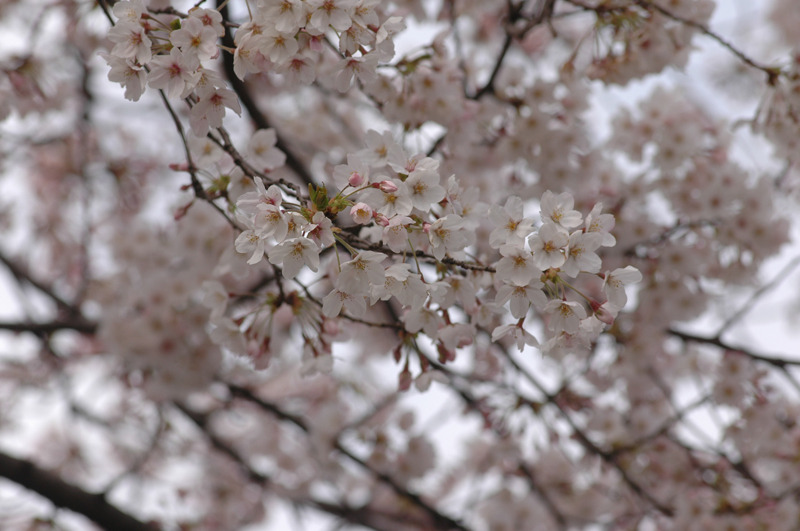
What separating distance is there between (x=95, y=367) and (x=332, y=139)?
11.5ft

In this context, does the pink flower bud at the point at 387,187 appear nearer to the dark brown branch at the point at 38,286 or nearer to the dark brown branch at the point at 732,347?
the dark brown branch at the point at 732,347

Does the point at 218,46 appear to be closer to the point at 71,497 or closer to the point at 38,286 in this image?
the point at 71,497

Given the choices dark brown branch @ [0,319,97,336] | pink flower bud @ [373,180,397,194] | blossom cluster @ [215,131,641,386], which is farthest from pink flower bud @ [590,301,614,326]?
dark brown branch @ [0,319,97,336]

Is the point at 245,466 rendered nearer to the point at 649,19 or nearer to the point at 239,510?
the point at 239,510

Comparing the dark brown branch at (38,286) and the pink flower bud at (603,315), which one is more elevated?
the pink flower bud at (603,315)

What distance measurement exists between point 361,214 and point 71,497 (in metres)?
2.53

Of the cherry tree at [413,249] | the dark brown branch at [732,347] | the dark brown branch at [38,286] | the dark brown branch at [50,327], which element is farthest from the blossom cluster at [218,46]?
the dark brown branch at [38,286]

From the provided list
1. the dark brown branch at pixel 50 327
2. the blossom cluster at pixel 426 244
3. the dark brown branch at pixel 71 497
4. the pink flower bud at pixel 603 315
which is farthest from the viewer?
the dark brown branch at pixel 50 327

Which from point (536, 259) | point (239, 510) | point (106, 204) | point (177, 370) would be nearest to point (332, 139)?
point (177, 370)

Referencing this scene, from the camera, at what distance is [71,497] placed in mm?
2977

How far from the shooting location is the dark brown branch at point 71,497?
291cm

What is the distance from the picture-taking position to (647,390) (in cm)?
367

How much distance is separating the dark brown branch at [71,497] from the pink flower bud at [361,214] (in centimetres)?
240

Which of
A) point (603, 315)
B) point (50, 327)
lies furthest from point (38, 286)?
point (603, 315)
